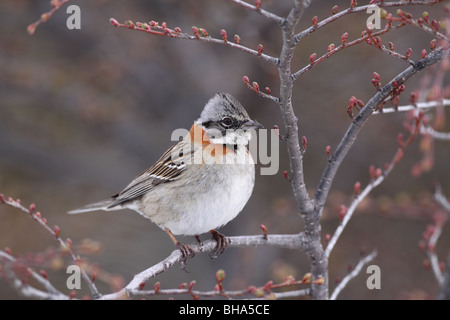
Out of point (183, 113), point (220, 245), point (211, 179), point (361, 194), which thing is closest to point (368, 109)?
point (361, 194)

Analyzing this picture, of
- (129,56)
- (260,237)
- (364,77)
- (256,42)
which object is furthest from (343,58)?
(260,237)

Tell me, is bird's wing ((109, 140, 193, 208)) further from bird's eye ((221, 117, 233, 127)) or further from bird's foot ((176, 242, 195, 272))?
bird's foot ((176, 242, 195, 272))

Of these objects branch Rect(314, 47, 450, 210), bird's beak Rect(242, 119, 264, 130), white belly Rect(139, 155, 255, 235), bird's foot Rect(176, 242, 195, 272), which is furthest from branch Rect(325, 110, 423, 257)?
bird's foot Rect(176, 242, 195, 272)

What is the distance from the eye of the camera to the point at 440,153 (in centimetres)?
732

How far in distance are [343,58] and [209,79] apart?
73.9 inches

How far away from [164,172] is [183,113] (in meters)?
2.49

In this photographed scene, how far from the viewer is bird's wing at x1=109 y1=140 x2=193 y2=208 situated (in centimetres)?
469

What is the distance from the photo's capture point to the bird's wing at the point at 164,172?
4688 mm

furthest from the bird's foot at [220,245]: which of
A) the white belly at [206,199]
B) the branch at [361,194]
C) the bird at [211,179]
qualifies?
the branch at [361,194]

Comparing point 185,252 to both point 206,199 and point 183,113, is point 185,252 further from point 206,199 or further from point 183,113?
point 183,113

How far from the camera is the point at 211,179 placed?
438 centimetres

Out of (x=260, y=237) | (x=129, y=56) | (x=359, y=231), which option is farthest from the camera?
(x=359, y=231)

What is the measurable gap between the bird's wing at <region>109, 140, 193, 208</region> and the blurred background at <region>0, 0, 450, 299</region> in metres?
2.00

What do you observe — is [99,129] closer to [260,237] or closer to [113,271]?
[113,271]
